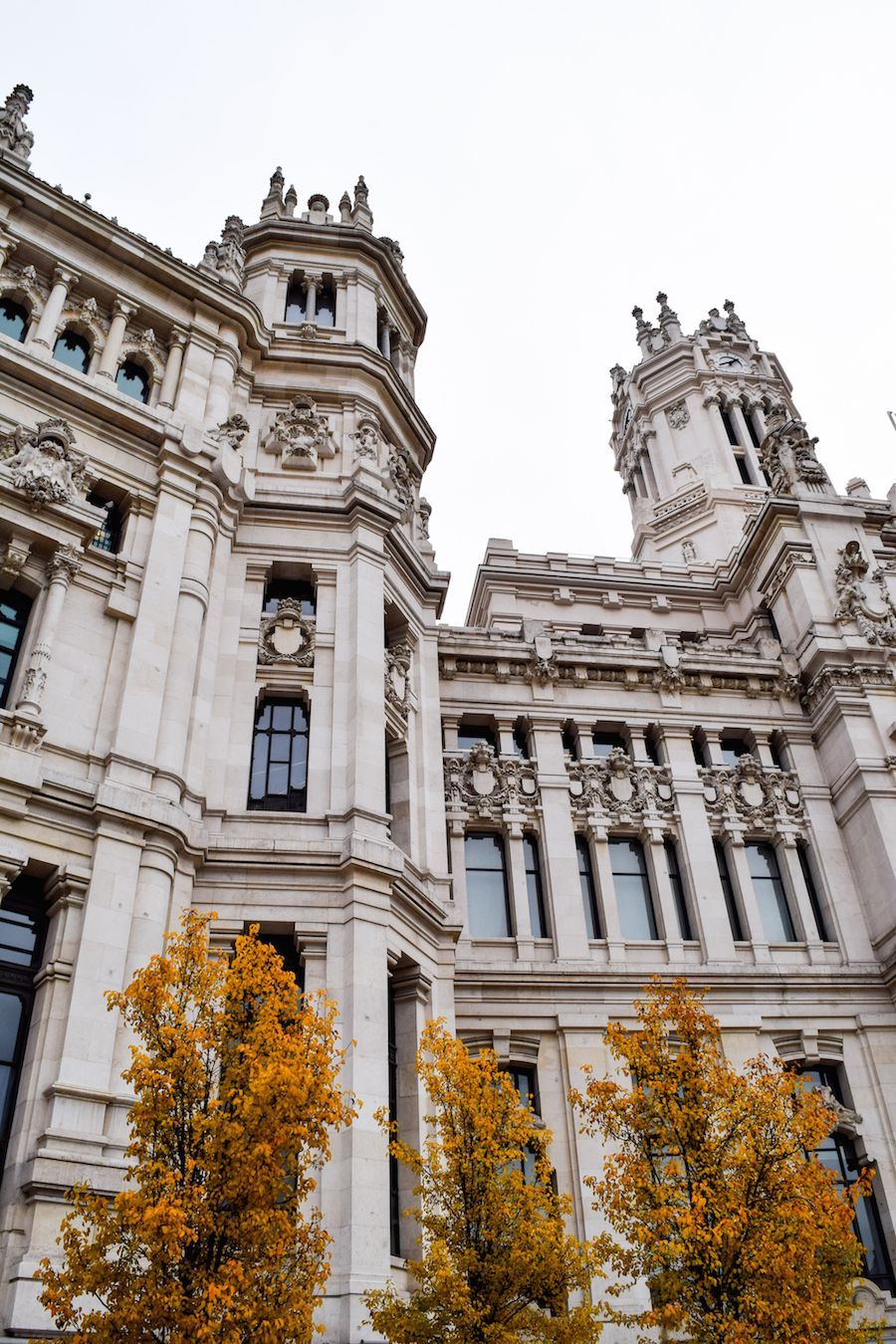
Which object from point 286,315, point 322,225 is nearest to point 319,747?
point 286,315

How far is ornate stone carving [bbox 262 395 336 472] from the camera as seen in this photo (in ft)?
97.8

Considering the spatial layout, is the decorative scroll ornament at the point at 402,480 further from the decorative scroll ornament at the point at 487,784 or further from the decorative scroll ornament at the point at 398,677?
the decorative scroll ornament at the point at 487,784

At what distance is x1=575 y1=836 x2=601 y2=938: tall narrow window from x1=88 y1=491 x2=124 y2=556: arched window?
48.9 feet

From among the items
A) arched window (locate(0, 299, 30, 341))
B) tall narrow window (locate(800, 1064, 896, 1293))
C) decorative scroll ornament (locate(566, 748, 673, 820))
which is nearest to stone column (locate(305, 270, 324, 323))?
arched window (locate(0, 299, 30, 341))

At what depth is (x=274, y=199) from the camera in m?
38.2

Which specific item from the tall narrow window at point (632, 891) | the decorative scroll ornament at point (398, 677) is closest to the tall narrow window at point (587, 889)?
the tall narrow window at point (632, 891)

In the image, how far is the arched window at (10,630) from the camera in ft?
69.5

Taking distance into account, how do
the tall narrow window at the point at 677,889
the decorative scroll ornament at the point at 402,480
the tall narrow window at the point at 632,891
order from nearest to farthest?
the tall narrow window at the point at 632,891 < the tall narrow window at the point at 677,889 < the decorative scroll ornament at the point at 402,480

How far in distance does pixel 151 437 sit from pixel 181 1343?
19.9 metres

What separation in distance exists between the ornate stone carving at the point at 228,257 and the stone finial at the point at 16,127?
208 inches

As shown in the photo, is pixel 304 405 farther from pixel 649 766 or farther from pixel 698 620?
pixel 698 620

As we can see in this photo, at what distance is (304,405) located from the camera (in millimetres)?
30844

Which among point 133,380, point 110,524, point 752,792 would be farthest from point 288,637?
point 752,792

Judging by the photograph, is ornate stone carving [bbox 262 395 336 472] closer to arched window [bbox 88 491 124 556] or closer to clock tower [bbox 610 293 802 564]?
arched window [bbox 88 491 124 556]
